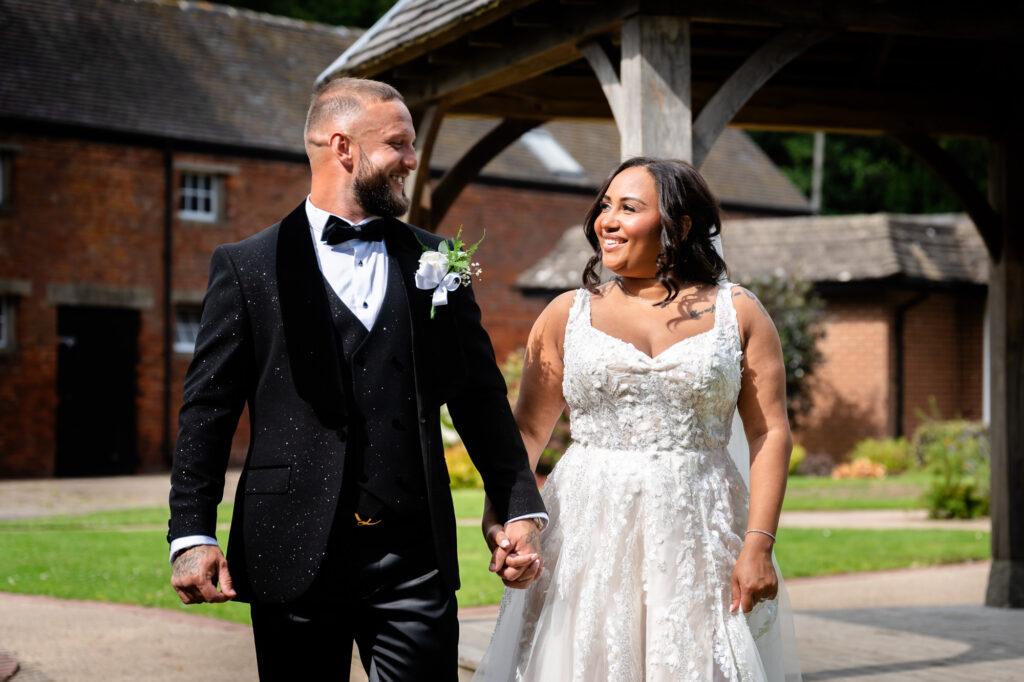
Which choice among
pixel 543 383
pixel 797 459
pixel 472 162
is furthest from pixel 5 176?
pixel 543 383

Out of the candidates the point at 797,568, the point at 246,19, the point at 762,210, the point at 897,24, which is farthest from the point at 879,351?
the point at 897,24

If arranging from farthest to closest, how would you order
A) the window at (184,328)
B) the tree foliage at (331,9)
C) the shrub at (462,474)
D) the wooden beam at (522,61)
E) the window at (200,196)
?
the tree foliage at (331,9), the window at (200,196), the window at (184,328), the shrub at (462,474), the wooden beam at (522,61)

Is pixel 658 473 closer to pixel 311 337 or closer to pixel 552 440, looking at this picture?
pixel 311 337

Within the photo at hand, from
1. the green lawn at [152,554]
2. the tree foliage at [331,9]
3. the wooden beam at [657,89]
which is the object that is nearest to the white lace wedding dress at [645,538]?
the wooden beam at [657,89]

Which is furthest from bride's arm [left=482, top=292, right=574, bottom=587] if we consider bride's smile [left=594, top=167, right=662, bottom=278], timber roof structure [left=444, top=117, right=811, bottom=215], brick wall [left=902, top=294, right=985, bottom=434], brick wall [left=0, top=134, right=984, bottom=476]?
timber roof structure [left=444, top=117, right=811, bottom=215]

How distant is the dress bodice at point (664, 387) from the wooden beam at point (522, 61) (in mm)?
2669

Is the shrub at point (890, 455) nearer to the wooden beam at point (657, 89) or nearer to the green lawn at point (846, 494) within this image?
the green lawn at point (846, 494)

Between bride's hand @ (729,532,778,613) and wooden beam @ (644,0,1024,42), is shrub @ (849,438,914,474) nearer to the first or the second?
wooden beam @ (644,0,1024,42)

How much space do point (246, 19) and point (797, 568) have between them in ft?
63.4

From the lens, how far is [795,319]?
20766mm

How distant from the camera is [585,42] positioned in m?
6.28

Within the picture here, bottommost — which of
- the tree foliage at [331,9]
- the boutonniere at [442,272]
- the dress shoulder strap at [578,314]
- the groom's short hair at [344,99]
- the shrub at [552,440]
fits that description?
the shrub at [552,440]

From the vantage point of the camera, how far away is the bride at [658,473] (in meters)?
3.40

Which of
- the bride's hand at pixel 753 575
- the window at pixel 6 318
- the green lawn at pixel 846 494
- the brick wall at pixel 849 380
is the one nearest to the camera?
A: the bride's hand at pixel 753 575
